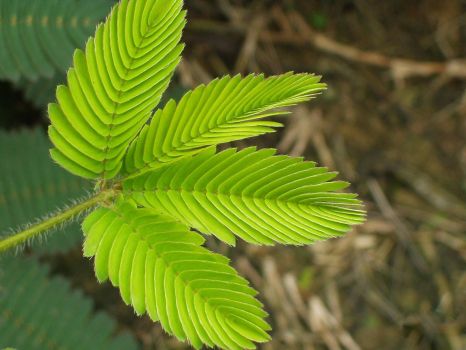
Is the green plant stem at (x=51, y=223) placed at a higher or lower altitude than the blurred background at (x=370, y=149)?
lower

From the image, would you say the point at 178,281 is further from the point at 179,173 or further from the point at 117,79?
the point at 117,79

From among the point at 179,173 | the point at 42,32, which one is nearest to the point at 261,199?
the point at 179,173

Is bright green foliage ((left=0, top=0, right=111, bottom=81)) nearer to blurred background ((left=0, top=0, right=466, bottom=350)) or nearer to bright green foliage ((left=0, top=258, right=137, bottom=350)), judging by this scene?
bright green foliage ((left=0, top=258, right=137, bottom=350))

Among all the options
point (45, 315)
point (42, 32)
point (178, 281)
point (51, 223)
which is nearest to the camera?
point (178, 281)

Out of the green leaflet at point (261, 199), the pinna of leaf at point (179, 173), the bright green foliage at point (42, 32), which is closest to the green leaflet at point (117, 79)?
the pinna of leaf at point (179, 173)

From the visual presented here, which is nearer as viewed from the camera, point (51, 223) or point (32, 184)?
point (51, 223)

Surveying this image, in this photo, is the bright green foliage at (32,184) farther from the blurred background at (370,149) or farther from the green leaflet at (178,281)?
the green leaflet at (178,281)

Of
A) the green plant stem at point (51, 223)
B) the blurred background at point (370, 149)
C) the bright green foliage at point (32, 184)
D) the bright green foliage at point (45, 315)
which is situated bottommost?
the bright green foliage at point (45, 315)

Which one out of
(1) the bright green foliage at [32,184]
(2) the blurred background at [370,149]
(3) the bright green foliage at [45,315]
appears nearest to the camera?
(3) the bright green foliage at [45,315]
